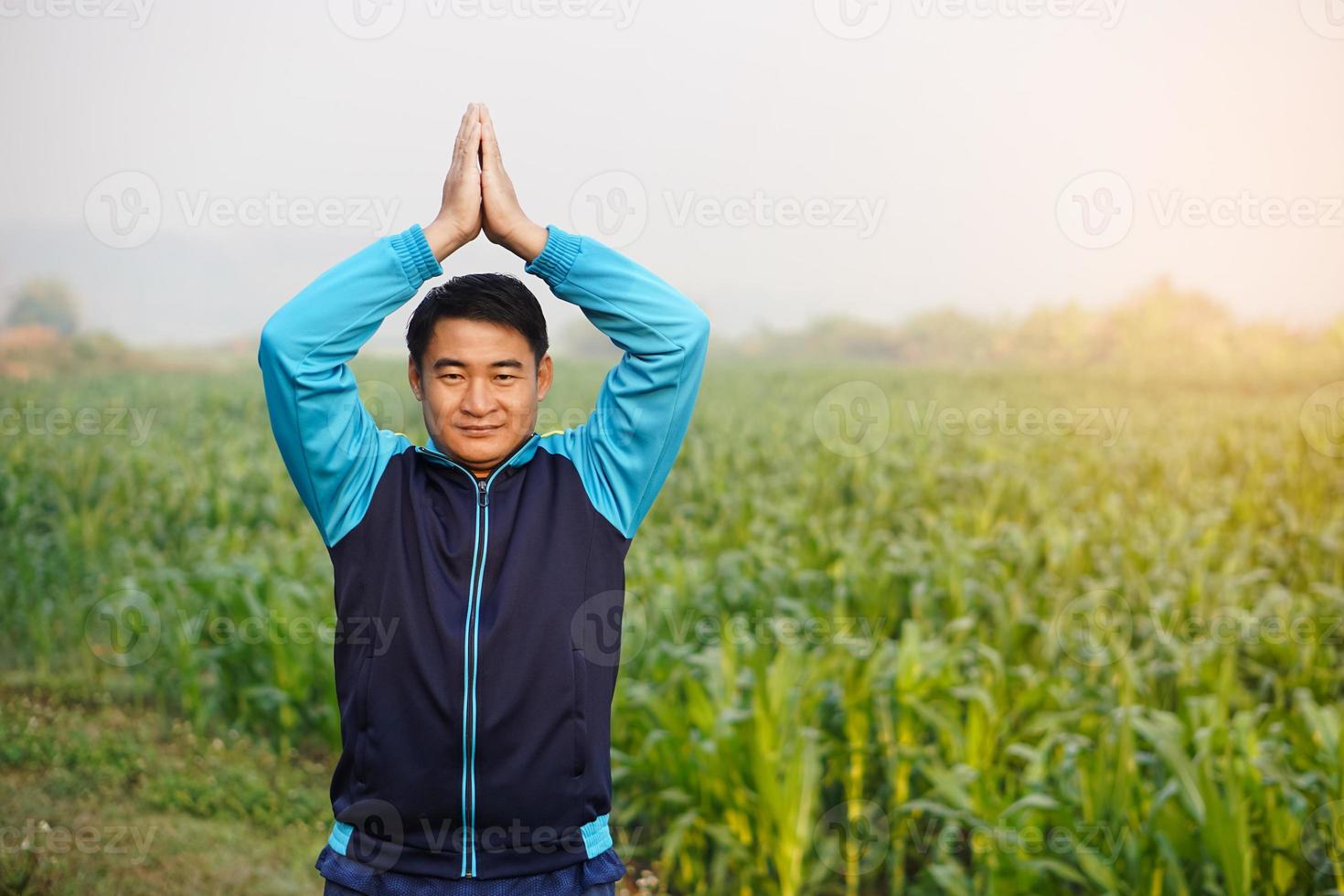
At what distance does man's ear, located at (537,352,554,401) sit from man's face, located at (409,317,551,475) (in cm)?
12

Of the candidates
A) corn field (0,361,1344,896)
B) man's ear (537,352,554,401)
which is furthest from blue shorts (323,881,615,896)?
corn field (0,361,1344,896)

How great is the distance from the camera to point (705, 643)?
206 inches

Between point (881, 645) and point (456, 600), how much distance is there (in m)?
3.18

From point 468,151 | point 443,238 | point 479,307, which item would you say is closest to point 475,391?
point 479,307

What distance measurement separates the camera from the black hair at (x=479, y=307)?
1.93 m

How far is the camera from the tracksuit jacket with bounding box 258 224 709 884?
1.79 m

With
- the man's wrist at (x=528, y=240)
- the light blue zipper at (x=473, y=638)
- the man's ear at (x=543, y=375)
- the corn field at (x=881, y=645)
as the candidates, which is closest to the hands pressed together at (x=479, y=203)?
the man's wrist at (x=528, y=240)

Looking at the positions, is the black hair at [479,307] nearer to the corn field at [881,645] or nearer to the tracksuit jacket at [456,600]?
the tracksuit jacket at [456,600]

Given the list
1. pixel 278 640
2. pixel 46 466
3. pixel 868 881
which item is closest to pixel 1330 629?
pixel 868 881

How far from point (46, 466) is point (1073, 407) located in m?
11.7

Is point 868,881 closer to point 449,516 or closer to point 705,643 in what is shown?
point 705,643

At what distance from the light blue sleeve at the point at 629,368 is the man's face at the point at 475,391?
11 centimetres

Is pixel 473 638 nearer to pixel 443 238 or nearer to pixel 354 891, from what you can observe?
pixel 354 891

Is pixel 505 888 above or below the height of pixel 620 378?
below
